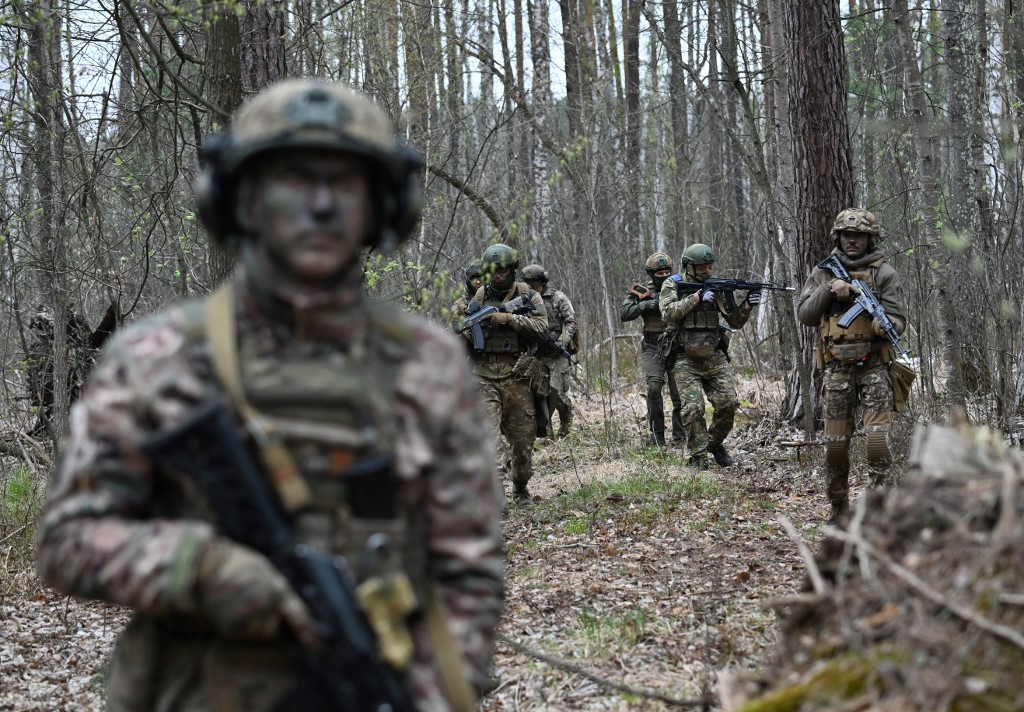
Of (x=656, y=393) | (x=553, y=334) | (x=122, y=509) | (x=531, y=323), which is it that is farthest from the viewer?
(x=656, y=393)

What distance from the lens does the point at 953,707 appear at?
2.07 metres

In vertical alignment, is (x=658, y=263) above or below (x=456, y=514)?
above

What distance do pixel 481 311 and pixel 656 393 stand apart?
12.1ft

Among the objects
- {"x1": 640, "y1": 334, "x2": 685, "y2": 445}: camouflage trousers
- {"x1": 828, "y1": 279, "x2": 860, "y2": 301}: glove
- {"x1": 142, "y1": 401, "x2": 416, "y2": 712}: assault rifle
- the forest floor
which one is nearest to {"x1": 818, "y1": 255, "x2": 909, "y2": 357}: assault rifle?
{"x1": 828, "y1": 279, "x2": 860, "y2": 301}: glove

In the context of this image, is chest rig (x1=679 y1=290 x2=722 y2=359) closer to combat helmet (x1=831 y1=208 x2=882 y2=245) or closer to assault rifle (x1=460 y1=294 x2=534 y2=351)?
assault rifle (x1=460 y1=294 x2=534 y2=351)

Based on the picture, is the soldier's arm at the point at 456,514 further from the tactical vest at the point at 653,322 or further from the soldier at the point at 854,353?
the tactical vest at the point at 653,322

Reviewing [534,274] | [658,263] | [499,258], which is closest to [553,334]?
[534,274]

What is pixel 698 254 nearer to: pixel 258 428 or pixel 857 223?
pixel 857 223

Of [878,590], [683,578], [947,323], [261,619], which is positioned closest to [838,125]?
[947,323]

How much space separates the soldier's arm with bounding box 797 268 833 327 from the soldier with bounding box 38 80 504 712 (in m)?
6.45

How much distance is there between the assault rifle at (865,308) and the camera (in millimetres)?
8000

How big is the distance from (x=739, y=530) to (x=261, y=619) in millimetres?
7112

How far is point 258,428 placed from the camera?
1925 millimetres

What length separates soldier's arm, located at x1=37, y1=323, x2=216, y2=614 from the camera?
1.86 metres
